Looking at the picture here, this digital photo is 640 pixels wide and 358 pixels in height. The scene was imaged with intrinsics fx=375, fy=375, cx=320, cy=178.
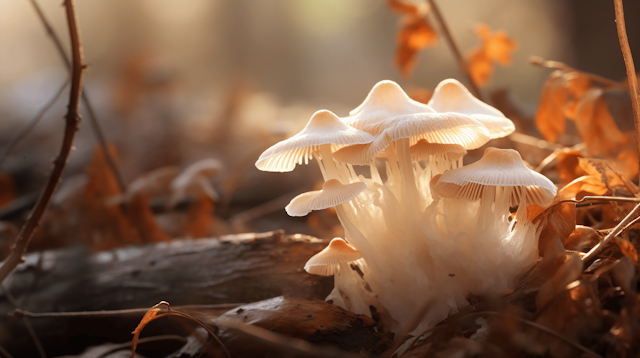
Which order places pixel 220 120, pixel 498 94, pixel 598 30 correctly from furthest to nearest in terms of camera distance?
pixel 220 120 → pixel 598 30 → pixel 498 94

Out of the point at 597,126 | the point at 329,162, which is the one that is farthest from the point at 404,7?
the point at 329,162

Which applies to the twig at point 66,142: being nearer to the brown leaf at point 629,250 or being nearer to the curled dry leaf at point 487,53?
the brown leaf at point 629,250

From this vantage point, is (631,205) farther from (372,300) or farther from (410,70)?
(410,70)

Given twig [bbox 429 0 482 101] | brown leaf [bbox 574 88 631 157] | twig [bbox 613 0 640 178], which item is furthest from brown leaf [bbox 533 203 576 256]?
twig [bbox 429 0 482 101]

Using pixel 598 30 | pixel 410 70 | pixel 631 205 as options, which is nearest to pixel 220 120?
pixel 410 70

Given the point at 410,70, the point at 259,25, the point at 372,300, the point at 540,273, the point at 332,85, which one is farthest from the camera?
the point at 332,85

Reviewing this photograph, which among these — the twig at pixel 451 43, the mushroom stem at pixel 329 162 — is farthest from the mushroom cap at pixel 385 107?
the twig at pixel 451 43
